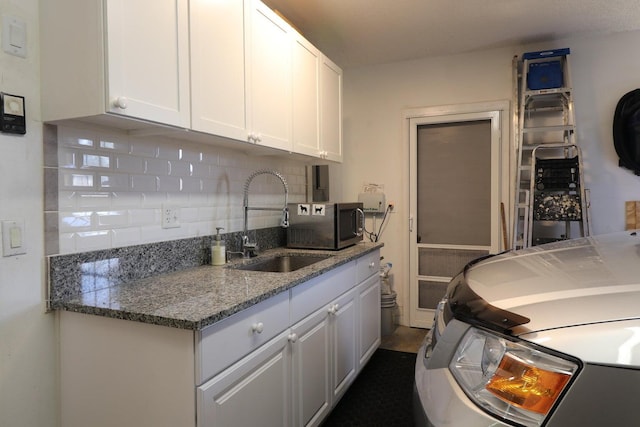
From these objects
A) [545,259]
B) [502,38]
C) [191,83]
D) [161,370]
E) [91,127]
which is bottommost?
[161,370]

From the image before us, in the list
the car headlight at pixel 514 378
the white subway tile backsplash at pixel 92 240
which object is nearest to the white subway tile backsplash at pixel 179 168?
the white subway tile backsplash at pixel 92 240

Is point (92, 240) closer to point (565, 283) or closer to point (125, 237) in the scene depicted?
point (125, 237)

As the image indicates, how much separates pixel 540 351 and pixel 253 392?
3.22 feet

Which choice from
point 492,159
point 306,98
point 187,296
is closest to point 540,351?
point 187,296

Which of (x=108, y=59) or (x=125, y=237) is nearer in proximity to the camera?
(x=108, y=59)

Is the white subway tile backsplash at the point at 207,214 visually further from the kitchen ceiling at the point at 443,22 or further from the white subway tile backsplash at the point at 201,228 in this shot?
the kitchen ceiling at the point at 443,22

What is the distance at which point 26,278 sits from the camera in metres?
1.31

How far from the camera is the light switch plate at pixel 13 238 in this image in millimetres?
1246

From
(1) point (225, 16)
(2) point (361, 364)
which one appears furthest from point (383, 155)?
(1) point (225, 16)

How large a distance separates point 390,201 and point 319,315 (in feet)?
6.63

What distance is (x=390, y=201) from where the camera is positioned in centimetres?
375

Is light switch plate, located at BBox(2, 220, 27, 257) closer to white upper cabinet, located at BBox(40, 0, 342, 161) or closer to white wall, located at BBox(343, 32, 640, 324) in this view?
white upper cabinet, located at BBox(40, 0, 342, 161)

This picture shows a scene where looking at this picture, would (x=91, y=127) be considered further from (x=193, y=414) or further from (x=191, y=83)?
(x=193, y=414)

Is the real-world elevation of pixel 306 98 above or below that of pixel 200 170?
above
